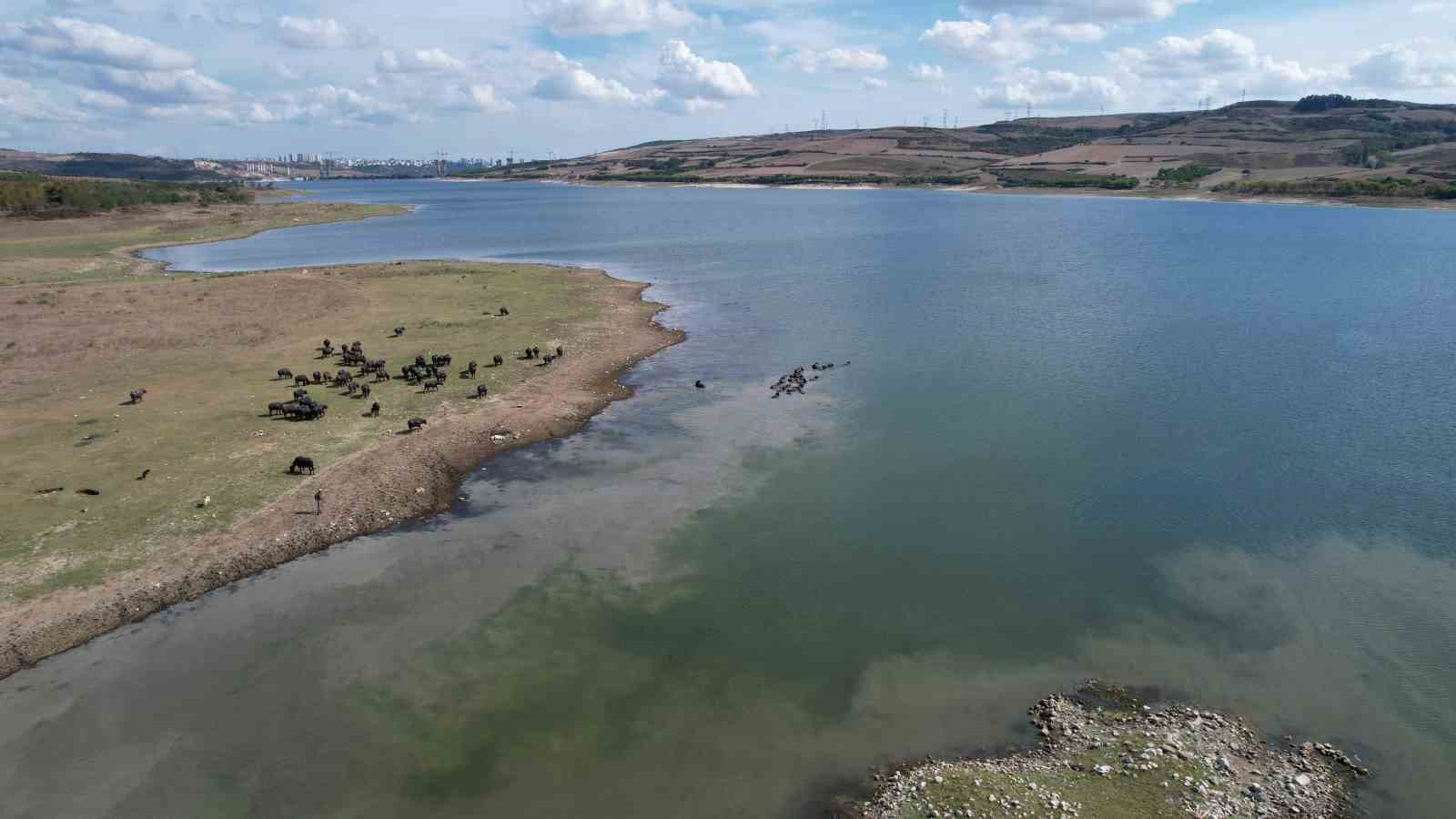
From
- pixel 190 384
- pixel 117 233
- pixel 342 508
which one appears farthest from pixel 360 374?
pixel 117 233

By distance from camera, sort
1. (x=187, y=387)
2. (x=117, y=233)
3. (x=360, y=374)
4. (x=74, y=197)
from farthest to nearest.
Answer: (x=74, y=197) < (x=117, y=233) < (x=360, y=374) < (x=187, y=387)

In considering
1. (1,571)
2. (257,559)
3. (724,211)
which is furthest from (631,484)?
(724,211)

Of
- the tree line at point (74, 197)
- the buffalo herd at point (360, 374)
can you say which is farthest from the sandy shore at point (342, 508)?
the tree line at point (74, 197)

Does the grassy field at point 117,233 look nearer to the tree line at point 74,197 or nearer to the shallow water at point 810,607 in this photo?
the tree line at point 74,197

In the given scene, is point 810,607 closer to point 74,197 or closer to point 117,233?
point 117,233

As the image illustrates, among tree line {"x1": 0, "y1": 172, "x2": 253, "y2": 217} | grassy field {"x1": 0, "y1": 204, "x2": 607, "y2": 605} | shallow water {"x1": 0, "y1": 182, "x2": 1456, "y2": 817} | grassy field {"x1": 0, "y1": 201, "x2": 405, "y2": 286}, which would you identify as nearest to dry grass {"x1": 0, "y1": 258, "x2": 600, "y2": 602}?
grassy field {"x1": 0, "y1": 204, "x2": 607, "y2": 605}

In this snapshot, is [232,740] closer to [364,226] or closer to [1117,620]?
[1117,620]

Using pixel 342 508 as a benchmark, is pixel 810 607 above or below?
below
